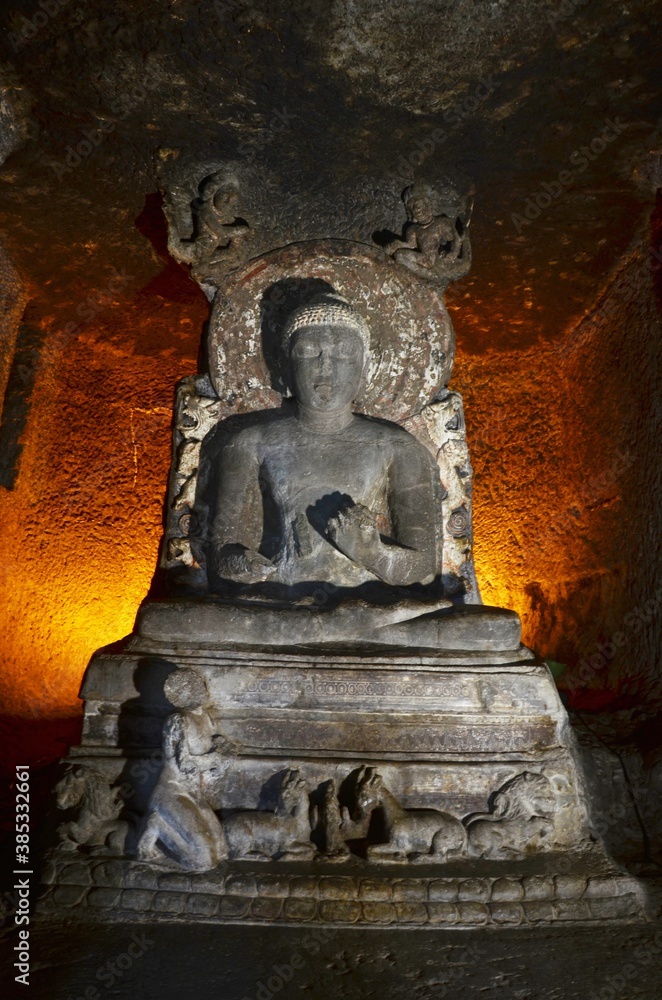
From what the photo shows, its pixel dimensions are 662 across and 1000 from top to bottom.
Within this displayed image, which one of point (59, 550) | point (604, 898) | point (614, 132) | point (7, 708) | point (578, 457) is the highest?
point (614, 132)

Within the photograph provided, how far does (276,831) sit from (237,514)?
6.03 feet

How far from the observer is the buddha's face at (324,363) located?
454 cm

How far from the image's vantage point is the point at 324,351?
4.53 metres

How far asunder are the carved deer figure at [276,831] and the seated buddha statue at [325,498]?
3.05 ft

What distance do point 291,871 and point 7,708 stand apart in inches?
150

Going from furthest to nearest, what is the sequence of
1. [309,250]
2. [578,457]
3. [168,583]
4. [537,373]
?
1. [537,373]
2. [578,457]
3. [309,250]
4. [168,583]

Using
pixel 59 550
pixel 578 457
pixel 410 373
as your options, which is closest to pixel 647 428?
pixel 578 457

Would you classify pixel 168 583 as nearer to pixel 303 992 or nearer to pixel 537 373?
pixel 303 992

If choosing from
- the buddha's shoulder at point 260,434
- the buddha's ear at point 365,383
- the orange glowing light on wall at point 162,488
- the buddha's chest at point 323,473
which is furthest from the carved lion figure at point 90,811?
the orange glowing light on wall at point 162,488

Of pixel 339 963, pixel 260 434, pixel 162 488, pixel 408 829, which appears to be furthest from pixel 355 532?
pixel 162 488

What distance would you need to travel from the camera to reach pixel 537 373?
24.0 ft

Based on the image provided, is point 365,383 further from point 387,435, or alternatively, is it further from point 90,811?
point 90,811

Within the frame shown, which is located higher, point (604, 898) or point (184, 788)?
point (184, 788)

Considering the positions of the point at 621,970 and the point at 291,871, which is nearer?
the point at 621,970
